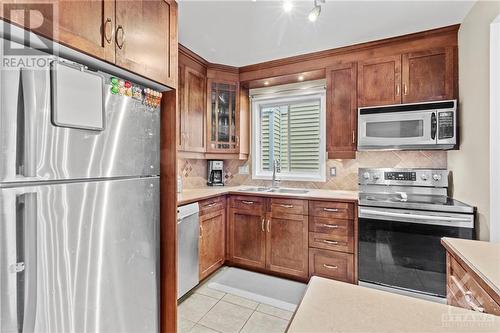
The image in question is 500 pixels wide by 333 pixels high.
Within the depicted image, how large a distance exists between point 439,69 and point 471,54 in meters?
0.36

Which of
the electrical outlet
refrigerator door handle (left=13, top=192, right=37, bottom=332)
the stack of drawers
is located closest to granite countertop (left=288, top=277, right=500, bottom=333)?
refrigerator door handle (left=13, top=192, right=37, bottom=332)

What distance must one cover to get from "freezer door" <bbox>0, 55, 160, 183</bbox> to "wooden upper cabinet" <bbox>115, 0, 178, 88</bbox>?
0.59 ft

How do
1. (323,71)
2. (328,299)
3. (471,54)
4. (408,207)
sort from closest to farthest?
1. (328,299)
2. (471,54)
3. (408,207)
4. (323,71)

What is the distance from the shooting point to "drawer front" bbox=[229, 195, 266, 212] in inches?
106

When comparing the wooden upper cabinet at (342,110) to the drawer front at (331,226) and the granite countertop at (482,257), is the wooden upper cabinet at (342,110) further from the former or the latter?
the granite countertop at (482,257)

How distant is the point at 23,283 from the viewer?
941mm

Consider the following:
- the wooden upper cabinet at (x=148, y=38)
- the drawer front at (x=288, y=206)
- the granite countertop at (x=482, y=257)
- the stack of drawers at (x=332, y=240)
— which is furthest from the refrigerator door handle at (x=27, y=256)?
the stack of drawers at (x=332, y=240)

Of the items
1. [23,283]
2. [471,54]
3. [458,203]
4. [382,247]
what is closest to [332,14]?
[471,54]

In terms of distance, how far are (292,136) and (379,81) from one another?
1206 mm

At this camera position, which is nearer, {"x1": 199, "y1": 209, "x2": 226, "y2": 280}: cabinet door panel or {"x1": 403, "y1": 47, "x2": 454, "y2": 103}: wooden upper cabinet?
{"x1": 403, "y1": 47, "x2": 454, "y2": 103}: wooden upper cabinet

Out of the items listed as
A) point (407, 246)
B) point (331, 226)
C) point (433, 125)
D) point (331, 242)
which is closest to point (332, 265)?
point (331, 242)

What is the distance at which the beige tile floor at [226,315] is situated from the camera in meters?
1.89

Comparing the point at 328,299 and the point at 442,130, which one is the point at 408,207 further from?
the point at 328,299

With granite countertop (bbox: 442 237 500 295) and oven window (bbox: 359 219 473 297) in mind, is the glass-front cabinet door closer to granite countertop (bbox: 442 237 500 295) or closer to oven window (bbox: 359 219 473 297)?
oven window (bbox: 359 219 473 297)
